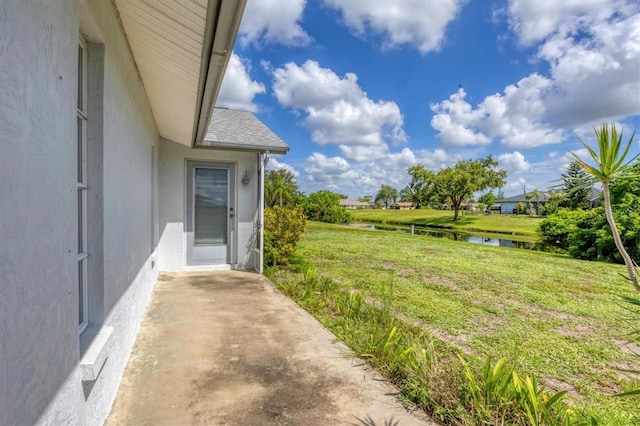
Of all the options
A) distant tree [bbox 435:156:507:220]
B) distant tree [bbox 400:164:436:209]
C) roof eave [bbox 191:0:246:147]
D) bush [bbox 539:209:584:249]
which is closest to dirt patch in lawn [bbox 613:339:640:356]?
roof eave [bbox 191:0:246:147]

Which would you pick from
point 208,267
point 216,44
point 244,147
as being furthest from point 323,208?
point 216,44

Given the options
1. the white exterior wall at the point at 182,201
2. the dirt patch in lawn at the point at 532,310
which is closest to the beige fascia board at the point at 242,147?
the white exterior wall at the point at 182,201

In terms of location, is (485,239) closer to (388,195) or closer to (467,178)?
(467,178)

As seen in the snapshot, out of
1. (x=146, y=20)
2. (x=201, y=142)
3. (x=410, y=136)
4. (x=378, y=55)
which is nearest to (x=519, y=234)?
(x=410, y=136)

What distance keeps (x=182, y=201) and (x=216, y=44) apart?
5.65m

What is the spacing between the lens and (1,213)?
3.48ft

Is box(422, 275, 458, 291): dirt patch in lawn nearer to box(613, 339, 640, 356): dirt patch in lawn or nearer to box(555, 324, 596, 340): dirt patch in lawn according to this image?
box(555, 324, 596, 340): dirt patch in lawn

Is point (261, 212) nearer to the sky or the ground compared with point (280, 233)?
nearer to the sky

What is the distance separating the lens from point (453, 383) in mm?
2850

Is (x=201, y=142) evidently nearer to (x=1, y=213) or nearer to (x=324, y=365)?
(x=324, y=365)

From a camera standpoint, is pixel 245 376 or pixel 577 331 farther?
pixel 577 331

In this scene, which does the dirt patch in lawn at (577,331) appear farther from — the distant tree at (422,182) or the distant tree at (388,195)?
the distant tree at (388,195)

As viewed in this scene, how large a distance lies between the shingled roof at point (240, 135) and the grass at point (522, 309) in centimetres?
294

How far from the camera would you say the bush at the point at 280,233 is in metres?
8.20
